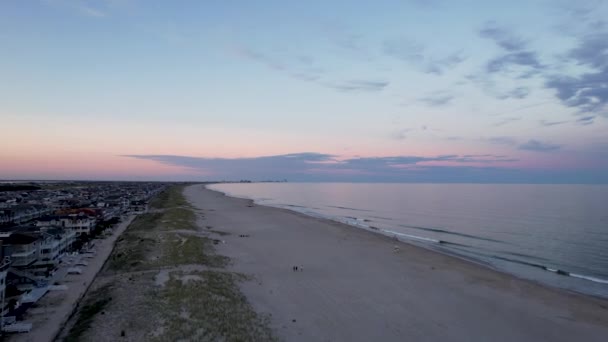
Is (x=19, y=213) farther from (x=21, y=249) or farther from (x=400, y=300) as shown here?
(x=400, y=300)

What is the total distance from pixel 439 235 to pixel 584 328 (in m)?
32.0

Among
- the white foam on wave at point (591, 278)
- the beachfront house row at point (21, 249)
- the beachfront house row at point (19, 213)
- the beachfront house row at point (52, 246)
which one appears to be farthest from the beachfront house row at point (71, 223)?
the white foam on wave at point (591, 278)

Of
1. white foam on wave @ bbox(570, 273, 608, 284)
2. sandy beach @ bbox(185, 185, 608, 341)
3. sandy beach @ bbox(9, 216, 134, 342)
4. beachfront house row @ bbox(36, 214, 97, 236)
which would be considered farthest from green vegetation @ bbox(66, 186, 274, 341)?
white foam on wave @ bbox(570, 273, 608, 284)

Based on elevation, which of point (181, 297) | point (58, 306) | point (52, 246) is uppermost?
point (52, 246)

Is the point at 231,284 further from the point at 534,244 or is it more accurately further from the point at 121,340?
the point at 534,244

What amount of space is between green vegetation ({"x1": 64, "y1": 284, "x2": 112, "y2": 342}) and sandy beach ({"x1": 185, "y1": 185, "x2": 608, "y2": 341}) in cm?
771

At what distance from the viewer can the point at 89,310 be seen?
1877 centimetres

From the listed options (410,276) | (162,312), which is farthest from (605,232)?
(162,312)

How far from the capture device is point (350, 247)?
40281mm

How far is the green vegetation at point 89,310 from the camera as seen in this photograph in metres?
15.9

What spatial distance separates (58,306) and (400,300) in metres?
19.1

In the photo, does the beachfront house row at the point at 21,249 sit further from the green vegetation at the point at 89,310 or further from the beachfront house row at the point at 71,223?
the beachfront house row at the point at 71,223

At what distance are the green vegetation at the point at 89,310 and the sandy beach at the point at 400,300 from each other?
7710 millimetres

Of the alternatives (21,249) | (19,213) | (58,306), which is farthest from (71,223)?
(58,306)
